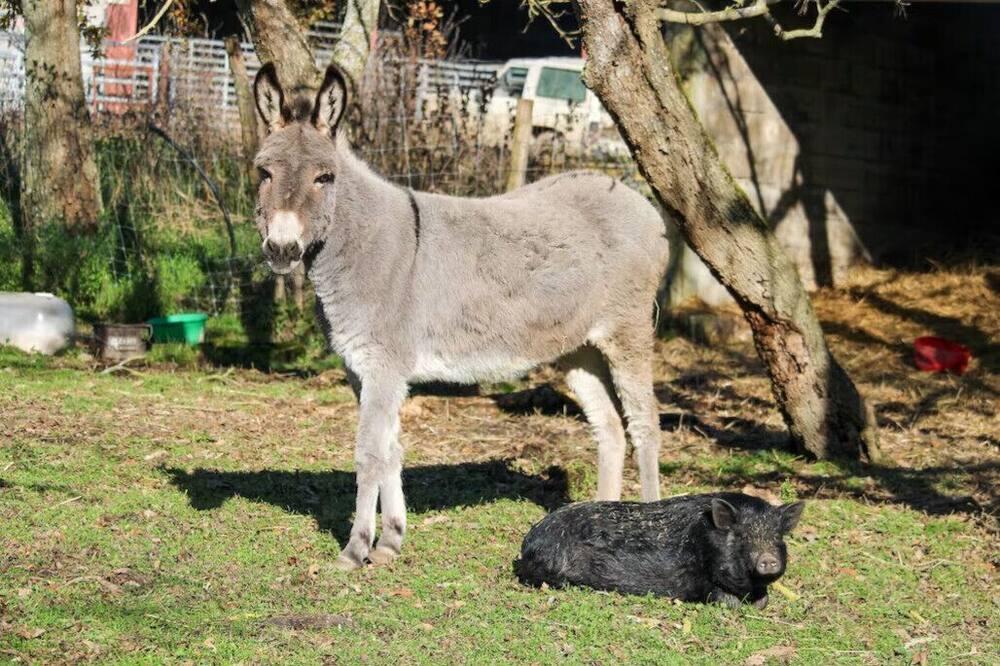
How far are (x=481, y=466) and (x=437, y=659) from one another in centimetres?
364

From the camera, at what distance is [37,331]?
35.8 ft

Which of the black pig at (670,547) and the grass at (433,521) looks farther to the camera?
the black pig at (670,547)

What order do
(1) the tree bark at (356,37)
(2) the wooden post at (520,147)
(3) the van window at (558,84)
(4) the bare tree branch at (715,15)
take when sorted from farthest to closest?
(3) the van window at (558,84)
(2) the wooden post at (520,147)
(1) the tree bark at (356,37)
(4) the bare tree branch at (715,15)

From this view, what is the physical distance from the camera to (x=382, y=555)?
6004 mm

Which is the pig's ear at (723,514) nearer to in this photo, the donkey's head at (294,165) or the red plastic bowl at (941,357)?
the donkey's head at (294,165)

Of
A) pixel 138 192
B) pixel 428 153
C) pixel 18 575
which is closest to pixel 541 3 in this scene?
pixel 428 153

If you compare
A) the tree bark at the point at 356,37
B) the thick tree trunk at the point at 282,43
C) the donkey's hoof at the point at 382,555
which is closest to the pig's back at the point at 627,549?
the donkey's hoof at the point at 382,555

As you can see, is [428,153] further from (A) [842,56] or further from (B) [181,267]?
(A) [842,56]

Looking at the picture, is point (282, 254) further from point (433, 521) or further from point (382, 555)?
point (433, 521)

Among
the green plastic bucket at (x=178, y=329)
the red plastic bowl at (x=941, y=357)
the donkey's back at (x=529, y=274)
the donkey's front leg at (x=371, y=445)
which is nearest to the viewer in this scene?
the donkey's front leg at (x=371, y=445)

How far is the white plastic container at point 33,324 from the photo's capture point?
10859 mm

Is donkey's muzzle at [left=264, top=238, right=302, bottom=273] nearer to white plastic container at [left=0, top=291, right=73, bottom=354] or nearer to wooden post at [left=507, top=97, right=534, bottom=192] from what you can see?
white plastic container at [left=0, top=291, right=73, bottom=354]

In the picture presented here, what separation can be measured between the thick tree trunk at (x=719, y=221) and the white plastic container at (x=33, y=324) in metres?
5.94

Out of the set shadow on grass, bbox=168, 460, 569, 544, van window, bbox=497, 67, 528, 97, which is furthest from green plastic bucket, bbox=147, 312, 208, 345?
van window, bbox=497, 67, 528, 97
